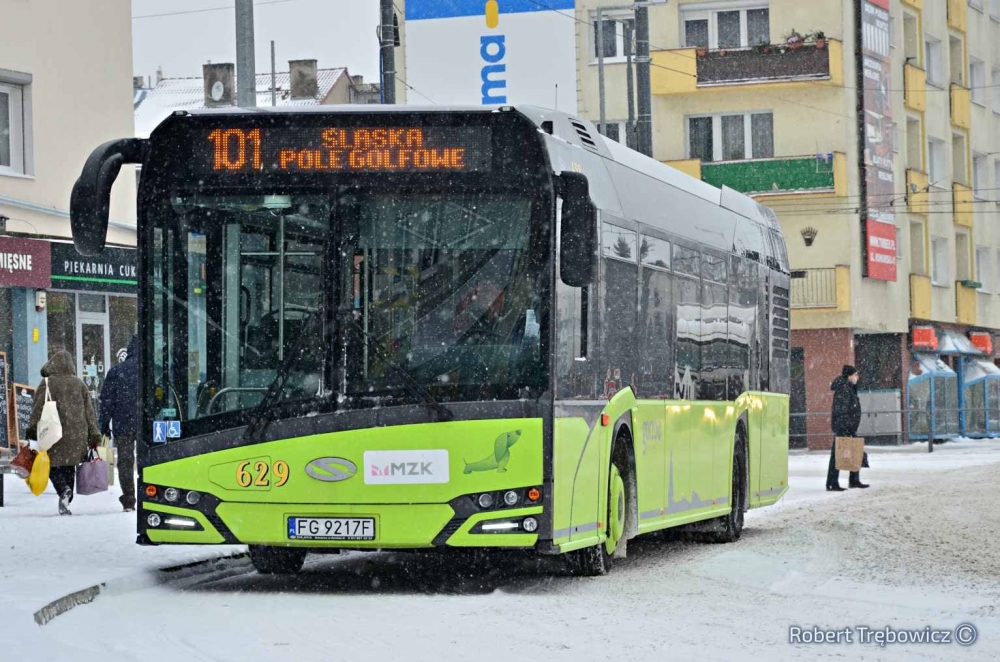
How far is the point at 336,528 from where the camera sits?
12102 mm

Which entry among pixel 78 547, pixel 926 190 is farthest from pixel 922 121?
pixel 78 547

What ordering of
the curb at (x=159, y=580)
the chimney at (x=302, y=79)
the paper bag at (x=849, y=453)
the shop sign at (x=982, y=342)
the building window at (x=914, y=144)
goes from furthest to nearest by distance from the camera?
the chimney at (x=302, y=79) < the shop sign at (x=982, y=342) < the building window at (x=914, y=144) < the paper bag at (x=849, y=453) < the curb at (x=159, y=580)

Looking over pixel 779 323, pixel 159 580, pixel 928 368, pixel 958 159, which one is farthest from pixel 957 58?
pixel 159 580

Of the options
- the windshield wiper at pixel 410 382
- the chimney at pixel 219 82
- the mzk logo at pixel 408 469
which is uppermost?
the chimney at pixel 219 82

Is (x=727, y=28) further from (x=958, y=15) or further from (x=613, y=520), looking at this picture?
(x=613, y=520)

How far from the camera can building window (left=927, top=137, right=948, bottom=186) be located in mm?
58781

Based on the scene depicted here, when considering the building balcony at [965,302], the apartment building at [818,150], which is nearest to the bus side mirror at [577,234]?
the apartment building at [818,150]

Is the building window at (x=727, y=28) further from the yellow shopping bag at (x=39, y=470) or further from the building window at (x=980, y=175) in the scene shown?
the yellow shopping bag at (x=39, y=470)

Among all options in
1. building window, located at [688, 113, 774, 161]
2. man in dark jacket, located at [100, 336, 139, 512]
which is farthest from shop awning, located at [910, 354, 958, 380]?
man in dark jacket, located at [100, 336, 139, 512]

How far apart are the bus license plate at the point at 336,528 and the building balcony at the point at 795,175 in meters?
39.3

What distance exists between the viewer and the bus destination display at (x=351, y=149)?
1228 centimetres

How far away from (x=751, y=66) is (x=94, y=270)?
873 inches

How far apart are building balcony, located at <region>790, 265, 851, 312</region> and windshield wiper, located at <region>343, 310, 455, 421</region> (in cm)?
3921

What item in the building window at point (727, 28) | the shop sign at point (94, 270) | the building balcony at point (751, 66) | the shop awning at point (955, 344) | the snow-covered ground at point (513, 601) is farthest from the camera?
the shop awning at point (955, 344)
